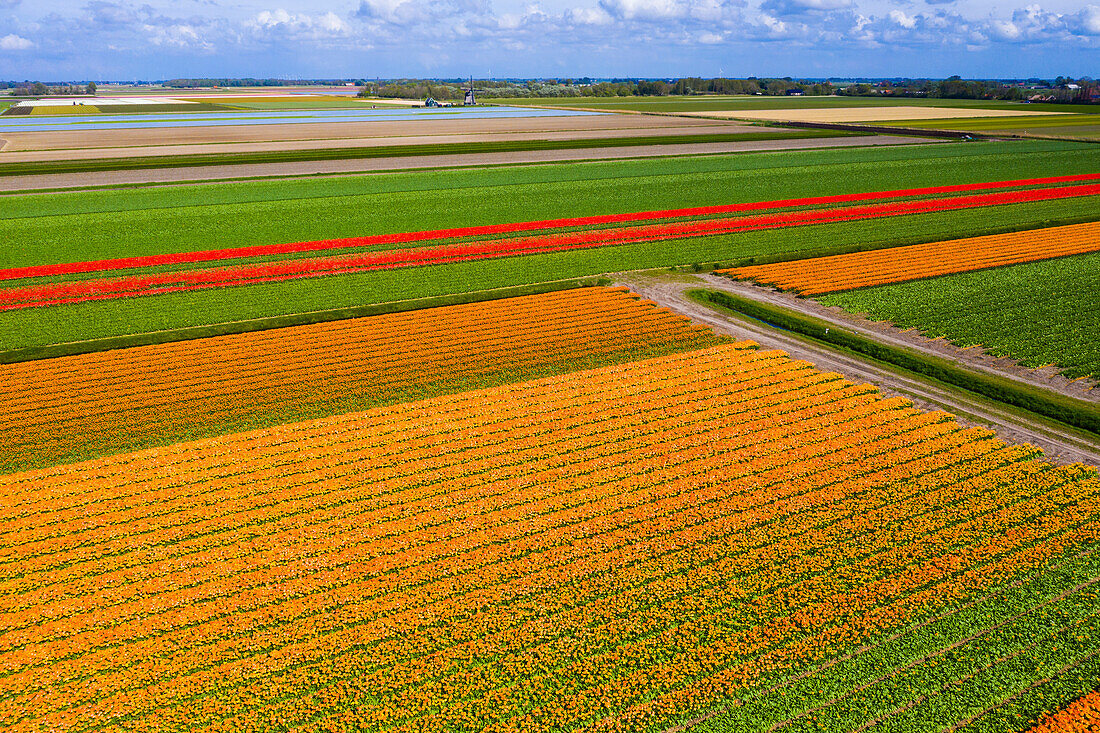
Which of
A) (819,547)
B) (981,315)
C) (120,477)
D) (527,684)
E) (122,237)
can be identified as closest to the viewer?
(527,684)

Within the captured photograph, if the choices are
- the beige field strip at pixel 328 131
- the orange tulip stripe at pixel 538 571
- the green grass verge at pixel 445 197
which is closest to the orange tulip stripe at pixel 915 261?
the green grass verge at pixel 445 197

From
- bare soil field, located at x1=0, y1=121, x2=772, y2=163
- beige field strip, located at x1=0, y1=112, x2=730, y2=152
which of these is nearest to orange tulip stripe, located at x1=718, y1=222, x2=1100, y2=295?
bare soil field, located at x1=0, y1=121, x2=772, y2=163

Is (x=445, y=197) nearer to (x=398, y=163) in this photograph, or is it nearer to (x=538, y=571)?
(x=398, y=163)

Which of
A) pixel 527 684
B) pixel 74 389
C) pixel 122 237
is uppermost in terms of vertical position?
pixel 122 237

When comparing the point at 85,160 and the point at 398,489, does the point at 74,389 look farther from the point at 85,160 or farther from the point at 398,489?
the point at 85,160

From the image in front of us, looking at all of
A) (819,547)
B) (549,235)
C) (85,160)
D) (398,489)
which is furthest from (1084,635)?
(85,160)

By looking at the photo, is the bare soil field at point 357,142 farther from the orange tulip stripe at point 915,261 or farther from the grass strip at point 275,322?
the orange tulip stripe at point 915,261

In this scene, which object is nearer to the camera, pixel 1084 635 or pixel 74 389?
pixel 1084 635
